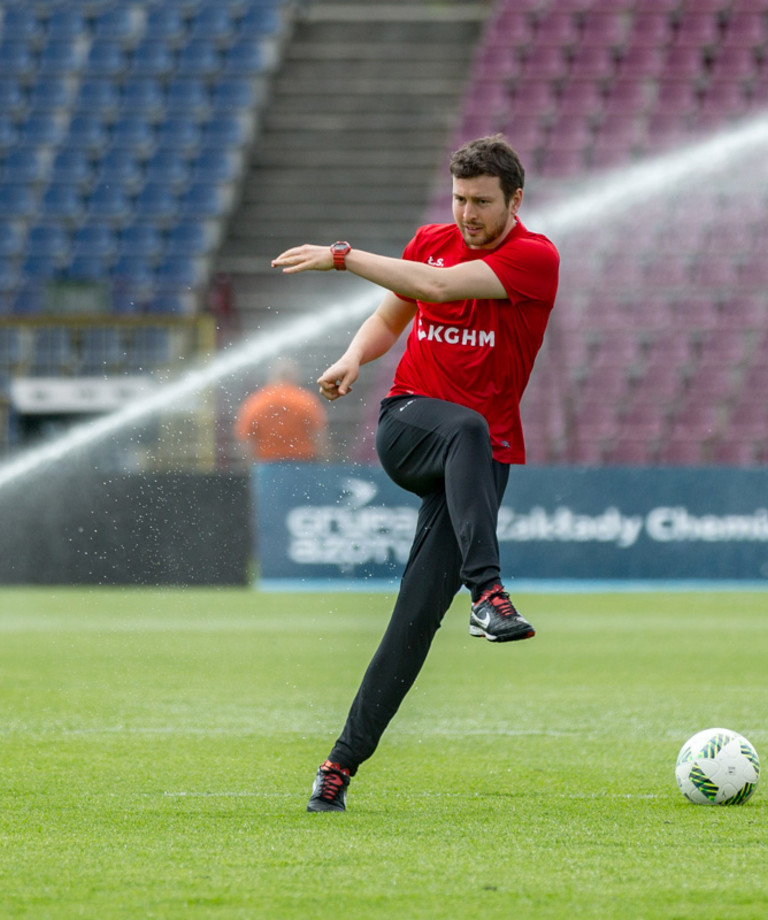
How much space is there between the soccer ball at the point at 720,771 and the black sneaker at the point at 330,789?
985 millimetres

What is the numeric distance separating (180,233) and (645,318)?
555 centimetres

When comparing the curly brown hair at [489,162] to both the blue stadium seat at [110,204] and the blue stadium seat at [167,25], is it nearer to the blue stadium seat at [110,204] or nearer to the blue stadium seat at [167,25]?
the blue stadium seat at [110,204]

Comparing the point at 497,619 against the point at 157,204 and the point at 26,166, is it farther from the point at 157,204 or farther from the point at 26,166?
the point at 26,166

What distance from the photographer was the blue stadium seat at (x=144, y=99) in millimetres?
21500

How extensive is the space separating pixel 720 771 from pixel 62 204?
56.0 ft

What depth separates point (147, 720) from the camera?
6.95m

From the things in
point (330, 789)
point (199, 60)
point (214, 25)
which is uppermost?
point (214, 25)

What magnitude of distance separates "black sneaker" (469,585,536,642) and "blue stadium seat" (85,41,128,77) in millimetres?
18689

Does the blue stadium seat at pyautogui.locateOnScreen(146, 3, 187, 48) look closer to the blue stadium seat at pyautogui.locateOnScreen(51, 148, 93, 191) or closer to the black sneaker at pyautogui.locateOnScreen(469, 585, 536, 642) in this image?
the blue stadium seat at pyautogui.locateOnScreen(51, 148, 93, 191)

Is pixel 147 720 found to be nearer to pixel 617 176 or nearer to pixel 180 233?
pixel 180 233

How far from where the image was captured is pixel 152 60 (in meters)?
22.0

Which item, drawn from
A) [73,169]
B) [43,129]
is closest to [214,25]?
[43,129]

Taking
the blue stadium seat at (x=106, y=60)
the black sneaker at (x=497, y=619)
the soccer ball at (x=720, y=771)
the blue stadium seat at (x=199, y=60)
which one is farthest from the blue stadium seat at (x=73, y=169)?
the black sneaker at (x=497, y=619)

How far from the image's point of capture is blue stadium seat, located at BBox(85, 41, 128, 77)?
2194 centimetres
